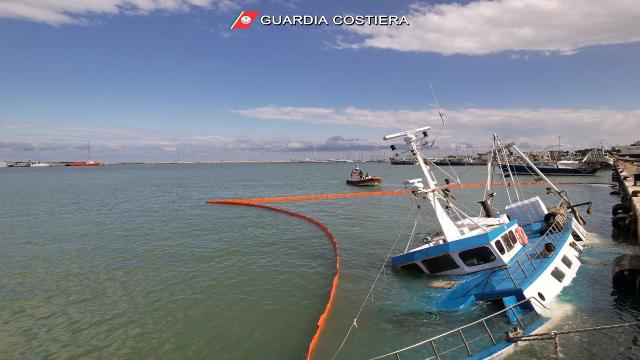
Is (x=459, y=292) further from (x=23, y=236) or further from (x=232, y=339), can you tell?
(x=23, y=236)

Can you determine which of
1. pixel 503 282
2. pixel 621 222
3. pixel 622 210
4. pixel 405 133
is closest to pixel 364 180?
pixel 622 210

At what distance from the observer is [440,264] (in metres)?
20.5

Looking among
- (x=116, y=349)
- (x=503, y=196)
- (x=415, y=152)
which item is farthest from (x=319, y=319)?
(x=503, y=196)

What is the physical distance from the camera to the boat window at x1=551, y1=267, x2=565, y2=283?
17.9 meters

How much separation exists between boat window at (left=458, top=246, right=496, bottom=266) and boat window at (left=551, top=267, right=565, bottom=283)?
107 inches

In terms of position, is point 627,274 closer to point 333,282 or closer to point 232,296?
point 333,282

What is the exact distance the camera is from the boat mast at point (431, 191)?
809 inches

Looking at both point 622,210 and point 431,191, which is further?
point 622,210

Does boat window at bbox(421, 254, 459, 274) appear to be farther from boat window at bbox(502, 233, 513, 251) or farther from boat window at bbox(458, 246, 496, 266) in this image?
boat window at bbox(502, 233, 513, 251)

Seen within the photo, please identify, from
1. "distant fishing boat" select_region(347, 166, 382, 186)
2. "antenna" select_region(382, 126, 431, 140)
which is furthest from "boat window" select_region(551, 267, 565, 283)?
"distant fishing boat" select_region(347, 166, 382, 186)

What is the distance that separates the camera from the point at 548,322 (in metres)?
14.5

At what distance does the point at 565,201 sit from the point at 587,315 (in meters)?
16.9

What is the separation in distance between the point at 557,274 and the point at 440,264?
5631mm

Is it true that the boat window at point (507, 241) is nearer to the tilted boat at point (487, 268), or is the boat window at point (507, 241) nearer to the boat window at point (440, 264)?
the tilted boat at point (487, 268)
